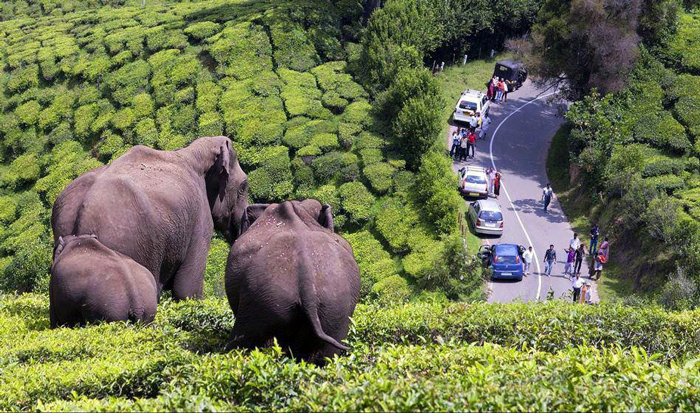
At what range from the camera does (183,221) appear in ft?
51.4

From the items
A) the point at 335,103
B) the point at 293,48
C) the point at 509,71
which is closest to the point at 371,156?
the point at 335,103

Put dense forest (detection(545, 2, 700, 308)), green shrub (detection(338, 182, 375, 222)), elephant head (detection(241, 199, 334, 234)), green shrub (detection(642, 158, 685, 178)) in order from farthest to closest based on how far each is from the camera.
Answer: green shrub (detection(642, 158, 685, 178)) < green shrub (detection(338, 182, 375, 222)) < dense forest (detection(545, 2, 700, 308)) < elephant head (detection(241, 199, 334, 234))

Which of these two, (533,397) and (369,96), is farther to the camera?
(369,96)

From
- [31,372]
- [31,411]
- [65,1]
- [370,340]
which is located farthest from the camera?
[65,1]

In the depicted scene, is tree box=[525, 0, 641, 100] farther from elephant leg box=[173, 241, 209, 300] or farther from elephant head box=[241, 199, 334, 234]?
elephant head box=[241, 199, 334, 234]

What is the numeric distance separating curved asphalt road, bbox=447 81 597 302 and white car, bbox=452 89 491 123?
0.72 meters

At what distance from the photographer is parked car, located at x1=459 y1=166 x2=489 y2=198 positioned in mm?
34375

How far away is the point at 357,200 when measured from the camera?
3206 centimetres

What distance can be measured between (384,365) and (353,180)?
22534mm

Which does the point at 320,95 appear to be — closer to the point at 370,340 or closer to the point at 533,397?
the point at 370,340

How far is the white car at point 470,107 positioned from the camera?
40.2 m

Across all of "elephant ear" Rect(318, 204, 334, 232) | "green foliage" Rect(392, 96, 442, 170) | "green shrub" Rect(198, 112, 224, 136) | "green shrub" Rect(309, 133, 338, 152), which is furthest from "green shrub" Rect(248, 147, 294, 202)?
"elephant ear" Rect(318, 204, 334, 232)

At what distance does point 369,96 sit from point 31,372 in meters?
28.3

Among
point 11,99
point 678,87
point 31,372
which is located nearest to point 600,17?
point 678,87
